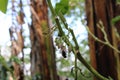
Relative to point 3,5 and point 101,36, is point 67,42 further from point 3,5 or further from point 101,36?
point 101,36

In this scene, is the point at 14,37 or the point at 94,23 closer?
the point at 94,23

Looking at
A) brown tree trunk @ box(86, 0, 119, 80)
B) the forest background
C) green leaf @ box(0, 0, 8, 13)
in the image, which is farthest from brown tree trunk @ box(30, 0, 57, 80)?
green leaf @ box(0, 0, 8, 13)

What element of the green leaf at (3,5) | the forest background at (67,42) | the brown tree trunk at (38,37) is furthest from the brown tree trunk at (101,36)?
the brown tree trunk at (38,37)

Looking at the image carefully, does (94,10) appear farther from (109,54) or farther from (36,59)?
(36,59)

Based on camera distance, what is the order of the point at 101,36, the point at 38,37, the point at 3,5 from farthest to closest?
the point at 38,37, the point at 101,36, the point at 3,5

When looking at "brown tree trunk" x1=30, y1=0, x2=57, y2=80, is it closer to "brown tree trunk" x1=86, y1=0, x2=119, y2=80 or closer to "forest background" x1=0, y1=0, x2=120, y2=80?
"forest background" x1=0, y1=0, x2=120, y2=80

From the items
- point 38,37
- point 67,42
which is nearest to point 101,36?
point 67,42

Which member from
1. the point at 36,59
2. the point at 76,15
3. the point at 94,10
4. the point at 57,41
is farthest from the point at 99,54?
the point at 76,15

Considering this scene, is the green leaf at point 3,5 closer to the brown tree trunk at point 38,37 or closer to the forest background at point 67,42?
the forest background at point 67,42

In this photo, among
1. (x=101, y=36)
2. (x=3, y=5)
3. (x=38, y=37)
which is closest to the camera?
(x=3, y=5)

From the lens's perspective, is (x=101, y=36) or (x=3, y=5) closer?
(x=3, y=5)
